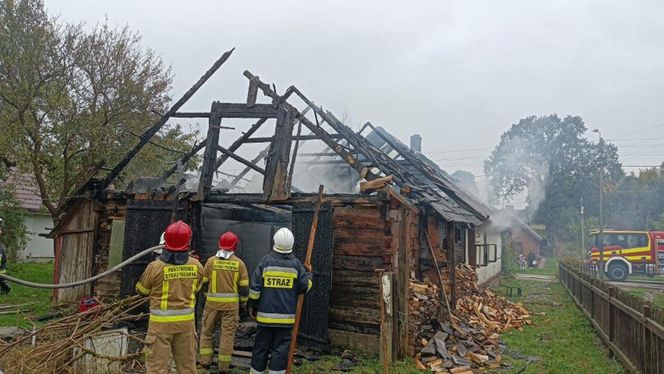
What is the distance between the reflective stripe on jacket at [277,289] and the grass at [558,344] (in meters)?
3.86

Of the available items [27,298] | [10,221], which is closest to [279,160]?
[27,298]

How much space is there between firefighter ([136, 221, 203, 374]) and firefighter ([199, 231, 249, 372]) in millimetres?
1572

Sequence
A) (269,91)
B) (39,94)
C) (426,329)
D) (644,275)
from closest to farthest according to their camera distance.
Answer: (426,329)
(269,91)
(39,94)
(644,275)

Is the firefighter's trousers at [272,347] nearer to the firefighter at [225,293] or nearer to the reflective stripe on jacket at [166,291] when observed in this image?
the firefighter at [225,293]

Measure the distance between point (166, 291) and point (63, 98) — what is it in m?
10.5

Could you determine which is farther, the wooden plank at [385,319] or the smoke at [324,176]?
the smoke at [324,176]

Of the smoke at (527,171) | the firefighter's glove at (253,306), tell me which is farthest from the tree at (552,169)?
the firefighter's glove at (253,306)

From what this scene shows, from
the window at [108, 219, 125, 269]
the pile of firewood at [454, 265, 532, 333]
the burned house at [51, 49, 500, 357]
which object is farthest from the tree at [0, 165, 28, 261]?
the pile of firewood at [454, 265, 532, 333]

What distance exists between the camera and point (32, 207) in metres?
23.0

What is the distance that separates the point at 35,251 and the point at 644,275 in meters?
31.1

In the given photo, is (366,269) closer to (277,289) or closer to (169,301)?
(277,289)

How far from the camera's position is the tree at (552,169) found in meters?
49.5

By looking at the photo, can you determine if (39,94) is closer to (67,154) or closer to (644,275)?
(67,154)

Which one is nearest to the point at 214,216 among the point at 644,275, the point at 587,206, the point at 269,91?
the point at 269,91
